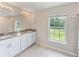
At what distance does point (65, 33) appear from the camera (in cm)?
401

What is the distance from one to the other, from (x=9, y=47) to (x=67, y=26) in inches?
86.7

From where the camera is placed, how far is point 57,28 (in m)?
4.42

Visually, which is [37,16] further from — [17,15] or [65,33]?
[65,33]

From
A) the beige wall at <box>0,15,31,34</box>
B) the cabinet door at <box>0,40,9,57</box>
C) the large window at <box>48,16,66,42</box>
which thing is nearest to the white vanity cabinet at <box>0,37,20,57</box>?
the cabinet door at <box>0,40,9,57</box>

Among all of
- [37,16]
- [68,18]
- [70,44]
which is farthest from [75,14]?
[37,16]

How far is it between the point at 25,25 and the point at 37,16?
0.79 m

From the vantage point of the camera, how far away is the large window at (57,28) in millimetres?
4195

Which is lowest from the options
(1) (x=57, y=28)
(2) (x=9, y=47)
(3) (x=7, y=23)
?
(2) (x=9, y=47)

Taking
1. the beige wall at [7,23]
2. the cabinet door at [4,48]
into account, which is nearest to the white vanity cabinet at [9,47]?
the cabinet door at [4,48]

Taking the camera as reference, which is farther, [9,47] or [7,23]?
[7,23]

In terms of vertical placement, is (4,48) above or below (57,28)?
below

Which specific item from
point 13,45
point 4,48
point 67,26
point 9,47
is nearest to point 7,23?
point 13,45

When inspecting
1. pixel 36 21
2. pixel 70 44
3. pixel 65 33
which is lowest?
pixel 70 44

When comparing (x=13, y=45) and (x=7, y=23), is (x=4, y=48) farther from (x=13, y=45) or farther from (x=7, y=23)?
(x=7, y=23)
